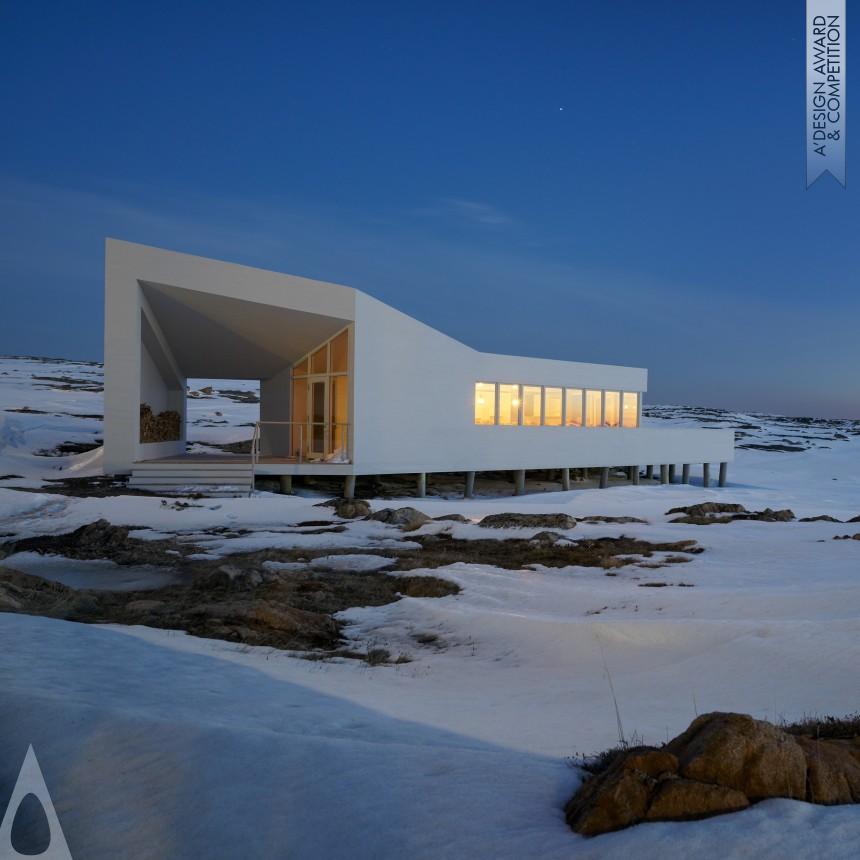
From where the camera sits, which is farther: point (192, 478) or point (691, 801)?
point (192, 478)

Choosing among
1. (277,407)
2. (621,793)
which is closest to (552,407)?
(277,407)

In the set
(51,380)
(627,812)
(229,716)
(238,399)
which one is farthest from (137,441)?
(51,380)

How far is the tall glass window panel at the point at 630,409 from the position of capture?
2853 cm

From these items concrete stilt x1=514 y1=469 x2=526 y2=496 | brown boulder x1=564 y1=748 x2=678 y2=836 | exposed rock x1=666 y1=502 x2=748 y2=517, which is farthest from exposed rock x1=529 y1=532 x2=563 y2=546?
concrete stilt x1=514 y1=469 x2=526 y2=496

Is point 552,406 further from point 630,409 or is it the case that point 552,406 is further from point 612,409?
point 630,409

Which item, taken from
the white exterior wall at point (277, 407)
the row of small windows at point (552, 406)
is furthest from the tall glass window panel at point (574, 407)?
the white exterior wall at point (277, 407)

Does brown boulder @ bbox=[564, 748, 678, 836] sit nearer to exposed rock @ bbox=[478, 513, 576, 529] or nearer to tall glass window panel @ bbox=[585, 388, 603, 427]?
exposed rock @ bbox=[478, 513, 576, 529]

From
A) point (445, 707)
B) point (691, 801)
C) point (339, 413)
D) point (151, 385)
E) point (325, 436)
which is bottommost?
point (445, 707)

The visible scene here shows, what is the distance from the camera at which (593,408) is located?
27219 millimetres

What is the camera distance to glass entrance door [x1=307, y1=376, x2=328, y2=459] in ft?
69.1

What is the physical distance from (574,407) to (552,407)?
1250 mm

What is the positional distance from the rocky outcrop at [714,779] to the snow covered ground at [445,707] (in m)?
0.11

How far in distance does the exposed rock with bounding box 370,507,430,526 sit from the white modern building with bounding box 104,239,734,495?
5.67 m

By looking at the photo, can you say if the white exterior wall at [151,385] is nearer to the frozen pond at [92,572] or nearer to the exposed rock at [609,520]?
the frozen pond at [92,572]
